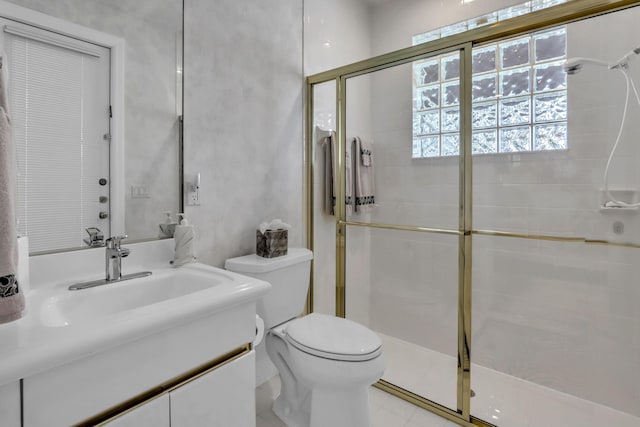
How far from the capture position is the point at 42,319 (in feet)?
2.45

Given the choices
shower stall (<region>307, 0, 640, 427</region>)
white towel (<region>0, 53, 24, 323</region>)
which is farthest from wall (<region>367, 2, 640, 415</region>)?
white towel (<region>0, 53, 24, 323</region>)

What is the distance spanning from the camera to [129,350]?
0.75 metres

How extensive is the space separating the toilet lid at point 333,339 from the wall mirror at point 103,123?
73 centimetres

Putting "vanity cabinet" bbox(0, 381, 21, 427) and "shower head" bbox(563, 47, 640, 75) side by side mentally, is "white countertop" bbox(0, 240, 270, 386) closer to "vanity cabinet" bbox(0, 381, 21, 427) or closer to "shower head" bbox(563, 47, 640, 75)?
"vanity cabinet" bbox(0, 381, 21, 427)

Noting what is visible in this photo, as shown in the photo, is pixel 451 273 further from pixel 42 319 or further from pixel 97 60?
pixel 97 60

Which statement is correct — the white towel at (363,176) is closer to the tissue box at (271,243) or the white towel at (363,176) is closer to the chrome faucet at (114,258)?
the tissue box at (271,243)

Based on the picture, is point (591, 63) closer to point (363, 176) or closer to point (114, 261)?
point (363, 176)

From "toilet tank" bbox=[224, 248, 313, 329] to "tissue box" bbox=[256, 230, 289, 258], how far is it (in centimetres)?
3

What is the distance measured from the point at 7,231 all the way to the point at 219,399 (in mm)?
667

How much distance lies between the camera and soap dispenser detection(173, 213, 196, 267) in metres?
1.32

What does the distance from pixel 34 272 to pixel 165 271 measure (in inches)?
14.9

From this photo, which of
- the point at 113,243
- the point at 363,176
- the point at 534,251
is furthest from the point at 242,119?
the point at 534,251

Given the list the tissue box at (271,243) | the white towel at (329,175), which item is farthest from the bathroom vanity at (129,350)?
the white towel at (329,175)

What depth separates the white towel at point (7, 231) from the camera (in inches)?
25.9
